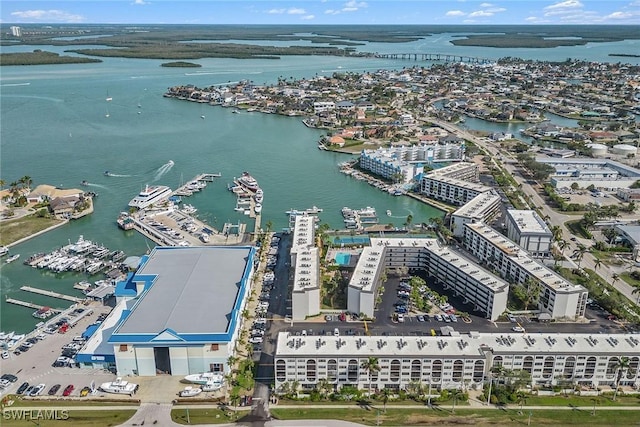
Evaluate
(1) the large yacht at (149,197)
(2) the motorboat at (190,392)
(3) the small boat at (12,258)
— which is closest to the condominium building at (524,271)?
(2) the motorboat at (190,392)

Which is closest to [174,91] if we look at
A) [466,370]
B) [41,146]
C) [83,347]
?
[41,146]

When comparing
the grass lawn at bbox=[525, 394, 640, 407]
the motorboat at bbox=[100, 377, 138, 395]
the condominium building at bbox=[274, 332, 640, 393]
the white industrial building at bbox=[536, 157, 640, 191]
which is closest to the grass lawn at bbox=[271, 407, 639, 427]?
the grass lawn at bbox=[525, 394, 640, 407]

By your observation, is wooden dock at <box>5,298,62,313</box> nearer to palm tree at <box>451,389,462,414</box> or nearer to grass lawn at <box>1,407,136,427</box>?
grass lawn at <box>1,407,136,427</box>

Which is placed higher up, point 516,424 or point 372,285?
point 372,285

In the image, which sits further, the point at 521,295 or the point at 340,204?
the point at 340,204

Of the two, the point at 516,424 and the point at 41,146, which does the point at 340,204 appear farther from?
the point at 41,146

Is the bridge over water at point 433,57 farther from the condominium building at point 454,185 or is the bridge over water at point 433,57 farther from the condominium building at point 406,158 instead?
the condominium building at point 454,185

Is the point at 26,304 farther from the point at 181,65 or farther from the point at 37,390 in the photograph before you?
the point at 181,65
